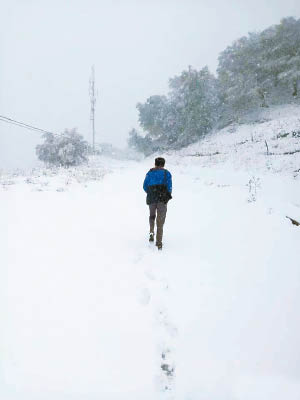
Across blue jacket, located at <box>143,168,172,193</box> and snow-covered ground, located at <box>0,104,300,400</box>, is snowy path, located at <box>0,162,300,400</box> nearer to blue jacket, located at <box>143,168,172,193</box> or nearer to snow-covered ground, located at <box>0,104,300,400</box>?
snow-covered ground, located at <box>0,104,300,400</box>

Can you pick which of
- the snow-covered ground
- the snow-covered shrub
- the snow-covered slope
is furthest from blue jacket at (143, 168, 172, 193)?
the snow-covered shrub

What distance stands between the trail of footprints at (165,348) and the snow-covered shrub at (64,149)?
93.5ft

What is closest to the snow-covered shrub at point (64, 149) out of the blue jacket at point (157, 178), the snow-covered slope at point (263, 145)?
the snow-covered slope at point (263, 145)

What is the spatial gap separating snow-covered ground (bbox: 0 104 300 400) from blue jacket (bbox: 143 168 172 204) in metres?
1.17

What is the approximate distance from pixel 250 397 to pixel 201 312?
1.33 metres

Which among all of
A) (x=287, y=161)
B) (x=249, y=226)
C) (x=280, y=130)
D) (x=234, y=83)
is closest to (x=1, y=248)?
(x=249, y=226)

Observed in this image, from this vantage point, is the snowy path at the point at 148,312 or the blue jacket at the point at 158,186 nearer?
the snowy path at the point at 148,312

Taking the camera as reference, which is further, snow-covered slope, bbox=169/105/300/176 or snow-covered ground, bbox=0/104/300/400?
snow-covered slope, bbox=169/105/300/176

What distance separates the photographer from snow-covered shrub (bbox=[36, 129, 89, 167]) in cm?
3105

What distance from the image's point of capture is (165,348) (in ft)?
10.8

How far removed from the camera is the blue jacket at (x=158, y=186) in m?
6.39

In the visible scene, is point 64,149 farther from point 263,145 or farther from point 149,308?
point 149,308

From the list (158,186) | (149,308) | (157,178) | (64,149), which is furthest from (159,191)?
(64,149)

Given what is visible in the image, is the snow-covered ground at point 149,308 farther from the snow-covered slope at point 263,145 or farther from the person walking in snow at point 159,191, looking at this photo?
the snow-covered slope at point 263,145
